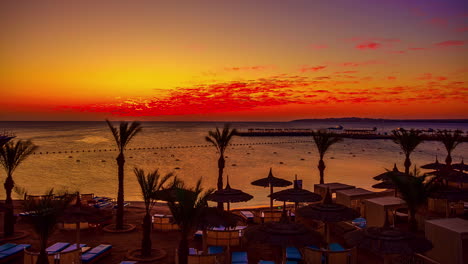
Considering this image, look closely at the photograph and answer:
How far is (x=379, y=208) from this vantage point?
1545 centimetres

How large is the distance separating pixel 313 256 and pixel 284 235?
251 cm

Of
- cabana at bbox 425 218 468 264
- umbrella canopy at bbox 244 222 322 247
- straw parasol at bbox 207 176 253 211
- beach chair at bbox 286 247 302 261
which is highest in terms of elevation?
umbrella canopy at bbox 244 222 322 247

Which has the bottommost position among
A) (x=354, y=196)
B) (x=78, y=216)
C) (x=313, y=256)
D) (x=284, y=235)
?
(x=313, y=256)

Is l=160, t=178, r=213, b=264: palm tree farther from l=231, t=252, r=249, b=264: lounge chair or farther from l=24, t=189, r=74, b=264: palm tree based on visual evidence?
l=24, t=189, r=74, b=264: palm tree

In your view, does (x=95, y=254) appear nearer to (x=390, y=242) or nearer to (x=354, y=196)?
(x=390, y=242)

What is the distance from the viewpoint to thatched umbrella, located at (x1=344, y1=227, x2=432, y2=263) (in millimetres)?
8641

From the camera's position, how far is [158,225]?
56.6ft

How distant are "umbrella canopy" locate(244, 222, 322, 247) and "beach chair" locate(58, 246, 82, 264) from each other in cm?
603

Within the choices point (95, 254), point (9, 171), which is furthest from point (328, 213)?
point (9, 171)

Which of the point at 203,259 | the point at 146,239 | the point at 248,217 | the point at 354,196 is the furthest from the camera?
the point at 248,217

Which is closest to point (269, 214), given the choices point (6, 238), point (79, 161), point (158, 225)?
point (158, 225)

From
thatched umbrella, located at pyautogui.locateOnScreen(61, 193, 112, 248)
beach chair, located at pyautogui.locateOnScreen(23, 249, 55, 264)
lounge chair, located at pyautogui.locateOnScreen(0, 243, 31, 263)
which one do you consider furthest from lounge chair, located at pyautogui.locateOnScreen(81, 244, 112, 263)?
lounge chair, located at pyautogui.locateOnScreen(0, 243, 31, 263)

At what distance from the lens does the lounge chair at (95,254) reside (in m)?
12.3

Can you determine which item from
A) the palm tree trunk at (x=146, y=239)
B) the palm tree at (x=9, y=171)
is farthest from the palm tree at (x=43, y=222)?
the palm tree at (x=9, y=171)
